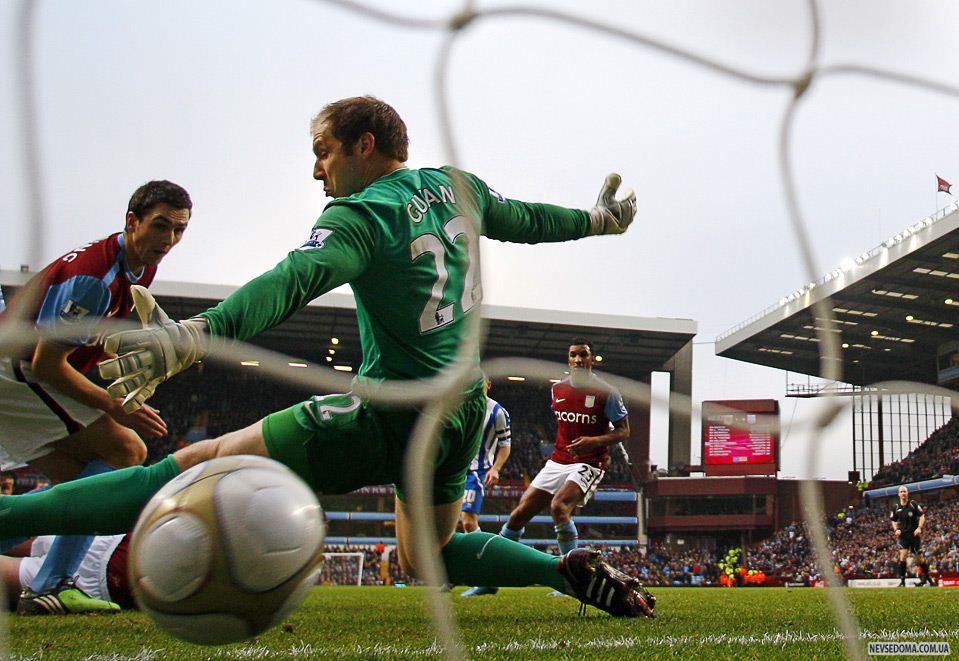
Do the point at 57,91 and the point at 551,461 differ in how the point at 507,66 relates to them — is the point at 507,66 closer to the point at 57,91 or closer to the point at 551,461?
the point at 57,91

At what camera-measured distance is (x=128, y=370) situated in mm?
1352

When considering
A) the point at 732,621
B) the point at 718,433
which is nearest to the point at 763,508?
the point at 718,433

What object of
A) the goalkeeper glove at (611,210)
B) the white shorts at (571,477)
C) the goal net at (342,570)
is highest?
the goalkeeper glove at (611,210)

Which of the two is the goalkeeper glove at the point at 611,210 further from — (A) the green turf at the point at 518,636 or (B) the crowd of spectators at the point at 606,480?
(B) the crowd of spectators at the point at 606,480

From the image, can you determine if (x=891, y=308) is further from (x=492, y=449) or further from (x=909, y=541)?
(x=492, y=449)

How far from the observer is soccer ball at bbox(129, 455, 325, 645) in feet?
5.70

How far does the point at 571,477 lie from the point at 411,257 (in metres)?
4.31

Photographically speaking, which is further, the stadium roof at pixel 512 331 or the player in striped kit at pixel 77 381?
the stadium roof at pixel 512 331

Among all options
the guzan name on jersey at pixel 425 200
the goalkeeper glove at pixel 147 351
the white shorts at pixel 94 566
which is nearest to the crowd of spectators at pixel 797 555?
the white shorts at pixel 94 566

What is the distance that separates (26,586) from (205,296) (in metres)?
19.5

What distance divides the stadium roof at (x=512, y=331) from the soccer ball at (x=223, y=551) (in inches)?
669

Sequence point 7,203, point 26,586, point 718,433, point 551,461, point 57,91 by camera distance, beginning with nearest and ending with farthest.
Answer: point 7,203
point 57,91
point 26,586
point 551,461
point 718,433

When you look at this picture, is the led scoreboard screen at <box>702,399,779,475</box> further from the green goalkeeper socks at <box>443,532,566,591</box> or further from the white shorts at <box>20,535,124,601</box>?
the green goalkeeper socks at <box>443,532,566,591</box>

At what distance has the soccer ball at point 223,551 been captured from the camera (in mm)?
1737
